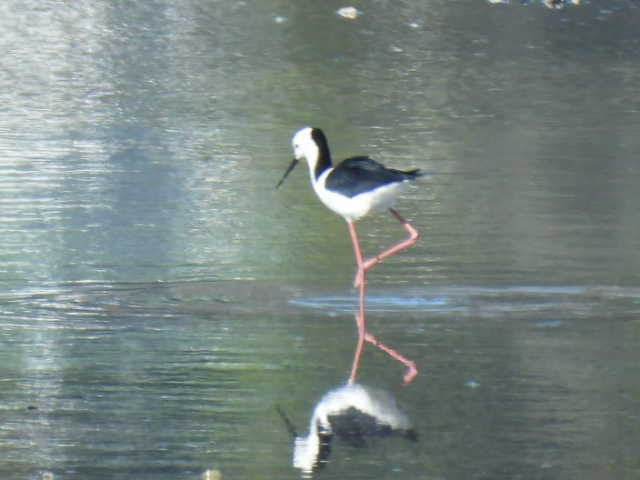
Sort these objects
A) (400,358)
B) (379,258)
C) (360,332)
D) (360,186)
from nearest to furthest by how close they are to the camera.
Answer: (400,358) < (360,332) < (360,186) < (379,258)

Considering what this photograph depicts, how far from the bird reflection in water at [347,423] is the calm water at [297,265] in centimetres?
7

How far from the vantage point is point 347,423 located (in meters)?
6.79

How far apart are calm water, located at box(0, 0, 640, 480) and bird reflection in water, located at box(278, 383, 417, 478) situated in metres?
0.07

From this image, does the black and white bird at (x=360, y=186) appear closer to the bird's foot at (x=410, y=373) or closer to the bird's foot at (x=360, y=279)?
the bird's foot at (x=360, y=279)

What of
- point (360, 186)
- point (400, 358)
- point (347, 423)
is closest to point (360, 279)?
point (360, 186)

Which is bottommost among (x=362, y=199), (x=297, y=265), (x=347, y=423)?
(x=297, y=265)

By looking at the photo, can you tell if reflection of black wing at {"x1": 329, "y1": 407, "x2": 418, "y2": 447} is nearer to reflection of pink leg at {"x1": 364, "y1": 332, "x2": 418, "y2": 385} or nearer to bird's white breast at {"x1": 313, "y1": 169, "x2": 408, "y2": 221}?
reflection of pink leg at {"x1": 364, "y1": 332, "x2": 418, "y2": 385}

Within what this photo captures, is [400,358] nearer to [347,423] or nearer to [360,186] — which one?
[347,423]

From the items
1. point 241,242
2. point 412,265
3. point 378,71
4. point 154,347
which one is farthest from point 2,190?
point 378,71

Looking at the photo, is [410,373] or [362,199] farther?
[362,199]

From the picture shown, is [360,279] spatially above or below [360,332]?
below

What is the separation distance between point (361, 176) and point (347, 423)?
9.91ft

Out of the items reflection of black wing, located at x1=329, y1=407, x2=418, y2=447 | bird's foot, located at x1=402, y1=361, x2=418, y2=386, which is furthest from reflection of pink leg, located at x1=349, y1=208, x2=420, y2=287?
reflection of black wing, located at x1=329, y1=407, x2=418, y2=447

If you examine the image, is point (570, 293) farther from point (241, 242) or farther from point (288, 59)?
point (288, 59)
